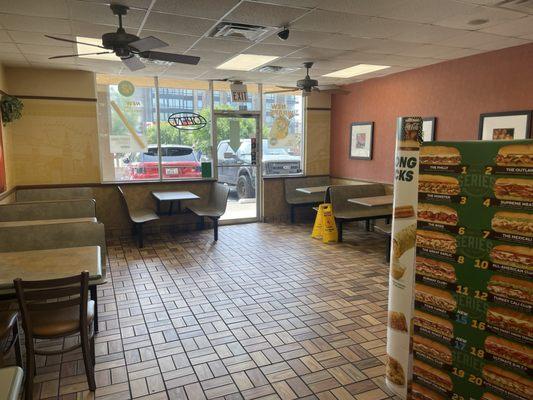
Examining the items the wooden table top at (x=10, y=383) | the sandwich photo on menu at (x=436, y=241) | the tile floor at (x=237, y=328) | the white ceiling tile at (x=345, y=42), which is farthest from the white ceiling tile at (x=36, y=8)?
the sandwich photo on menu at (x=436, y=241)

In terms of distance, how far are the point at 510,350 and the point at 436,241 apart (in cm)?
64

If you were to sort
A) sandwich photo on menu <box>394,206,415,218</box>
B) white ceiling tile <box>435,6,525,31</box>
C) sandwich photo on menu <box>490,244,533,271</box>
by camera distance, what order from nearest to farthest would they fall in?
sandwich photo on menu <box>490,244,533,271</box> < sandwich photo on menu <box>394,206,415,218</box> < white ceiling tile <box>435,6,525,31</box>

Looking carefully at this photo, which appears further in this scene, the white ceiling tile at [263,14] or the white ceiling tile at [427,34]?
the white ceiling tile at [427,34]

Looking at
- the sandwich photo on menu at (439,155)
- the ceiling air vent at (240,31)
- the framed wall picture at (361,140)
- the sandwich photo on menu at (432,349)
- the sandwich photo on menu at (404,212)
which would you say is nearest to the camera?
the sandwich photo on menu at (439,155)

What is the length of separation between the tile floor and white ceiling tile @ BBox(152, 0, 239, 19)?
290 cm

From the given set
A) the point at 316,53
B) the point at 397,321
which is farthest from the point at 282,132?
the point at 397,321

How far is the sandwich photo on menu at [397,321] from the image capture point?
8.30 feet

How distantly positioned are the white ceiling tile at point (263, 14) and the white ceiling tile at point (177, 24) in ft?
1.07

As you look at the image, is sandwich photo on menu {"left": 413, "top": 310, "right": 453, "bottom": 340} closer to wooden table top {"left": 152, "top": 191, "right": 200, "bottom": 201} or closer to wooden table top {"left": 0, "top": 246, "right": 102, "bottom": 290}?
wooden table top {"left": 0, "top": 246, "right": 102, "bottom": 290}

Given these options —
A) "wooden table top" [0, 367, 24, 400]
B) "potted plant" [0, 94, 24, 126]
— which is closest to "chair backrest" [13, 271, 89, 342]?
"wooden table top" [0, 367, 24, 400]

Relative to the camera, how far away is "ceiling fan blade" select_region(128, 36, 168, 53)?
3.49 meters

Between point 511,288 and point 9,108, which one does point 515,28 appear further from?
point 9,108

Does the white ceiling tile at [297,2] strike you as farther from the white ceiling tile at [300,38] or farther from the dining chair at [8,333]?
the dining chair at [8,333]

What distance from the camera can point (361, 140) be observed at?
25.7 ft
